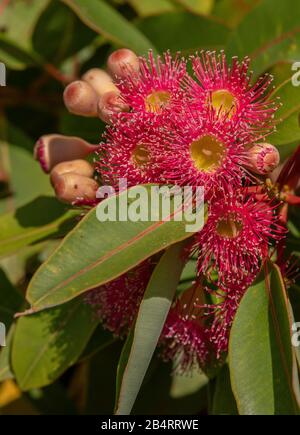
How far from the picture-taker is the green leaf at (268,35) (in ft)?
5.88

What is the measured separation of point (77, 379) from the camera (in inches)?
95.7

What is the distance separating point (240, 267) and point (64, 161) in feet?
1.63

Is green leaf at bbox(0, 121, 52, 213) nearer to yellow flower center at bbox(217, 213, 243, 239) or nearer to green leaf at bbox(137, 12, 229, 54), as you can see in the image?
green leaf at bbox(137, 12, 229, 54)

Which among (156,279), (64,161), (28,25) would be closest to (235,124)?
(156,279)

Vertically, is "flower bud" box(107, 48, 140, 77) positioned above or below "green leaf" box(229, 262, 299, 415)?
above

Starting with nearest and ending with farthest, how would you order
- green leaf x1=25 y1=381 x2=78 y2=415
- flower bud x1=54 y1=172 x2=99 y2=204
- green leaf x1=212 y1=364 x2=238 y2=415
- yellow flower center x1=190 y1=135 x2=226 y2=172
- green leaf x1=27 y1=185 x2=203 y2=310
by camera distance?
green leaf x1=27 y1=185 x2=203 y2=310, yellow flower center x1=190 y1=135 x2=226 y2=172, flower bud x1=54 y1=172 x2=99 y2=204, green leaf x1=212 y1=364 x2=238 y2=415, green leaf x1=25 y1=381 x2=78 y2=415

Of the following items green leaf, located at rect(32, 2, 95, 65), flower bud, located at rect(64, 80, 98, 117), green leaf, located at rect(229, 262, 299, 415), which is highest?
green leaf, located at rect(32, 2, 95, 65)

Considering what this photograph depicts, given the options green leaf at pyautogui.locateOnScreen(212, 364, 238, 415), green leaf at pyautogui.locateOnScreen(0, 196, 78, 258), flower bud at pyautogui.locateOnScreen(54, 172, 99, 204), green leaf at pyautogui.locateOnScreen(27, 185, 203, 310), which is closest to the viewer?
green leaf at pyautogui.locateOnScreen(27, 185, 203, 310)

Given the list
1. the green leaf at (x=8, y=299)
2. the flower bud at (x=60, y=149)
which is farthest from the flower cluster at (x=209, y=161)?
the green leaf at (x=8, y=299)

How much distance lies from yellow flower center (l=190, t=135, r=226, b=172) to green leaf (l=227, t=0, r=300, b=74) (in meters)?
0.38

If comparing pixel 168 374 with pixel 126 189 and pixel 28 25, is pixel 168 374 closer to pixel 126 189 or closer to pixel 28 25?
pixel 126 189

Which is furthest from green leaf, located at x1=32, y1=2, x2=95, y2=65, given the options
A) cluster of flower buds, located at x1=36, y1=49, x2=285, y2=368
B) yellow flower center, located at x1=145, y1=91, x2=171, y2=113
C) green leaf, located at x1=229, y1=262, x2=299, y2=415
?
green leaf, located at x1=229, y1=262, x2=299, y2=415

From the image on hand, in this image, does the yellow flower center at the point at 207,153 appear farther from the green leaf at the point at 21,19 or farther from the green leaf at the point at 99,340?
the green leaf at the point at 21,19

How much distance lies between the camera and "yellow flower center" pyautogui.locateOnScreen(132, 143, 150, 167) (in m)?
1.47
